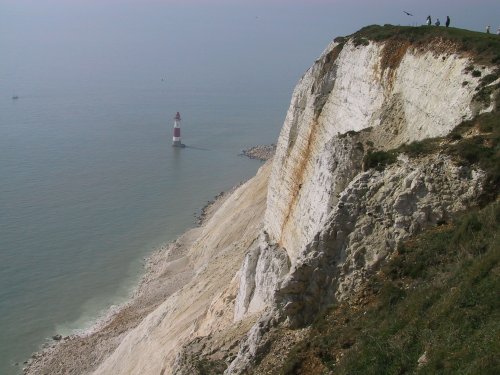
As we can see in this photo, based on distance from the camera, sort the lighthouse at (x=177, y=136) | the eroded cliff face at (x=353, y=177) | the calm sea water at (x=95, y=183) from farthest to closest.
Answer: the lighthouse at (x=177, y=136)
the calm sea water at (x=95, y=183)
the eroded cliff face at (x=353, y=177)

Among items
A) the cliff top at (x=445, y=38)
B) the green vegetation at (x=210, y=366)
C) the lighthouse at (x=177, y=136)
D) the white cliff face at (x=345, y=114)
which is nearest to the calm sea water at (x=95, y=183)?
the lighthouse at (x=177, y=136)

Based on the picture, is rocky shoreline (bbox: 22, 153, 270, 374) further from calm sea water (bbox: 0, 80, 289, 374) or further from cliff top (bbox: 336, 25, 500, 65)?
cliff top (bbox: 336, 25, 500, 65)

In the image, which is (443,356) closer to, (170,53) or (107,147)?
(107,147)

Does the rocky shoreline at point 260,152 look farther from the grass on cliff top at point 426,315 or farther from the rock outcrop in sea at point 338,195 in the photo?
the grass on cliff top at point 426,315

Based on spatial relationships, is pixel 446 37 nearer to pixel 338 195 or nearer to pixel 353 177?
pixel 353 177

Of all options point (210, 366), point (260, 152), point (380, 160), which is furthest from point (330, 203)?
point (260, 152)

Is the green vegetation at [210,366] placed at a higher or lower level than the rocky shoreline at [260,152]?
higher

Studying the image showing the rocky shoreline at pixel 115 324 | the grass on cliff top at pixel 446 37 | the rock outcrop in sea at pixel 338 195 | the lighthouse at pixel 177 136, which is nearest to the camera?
the rock outcrop in sea at pixel 338 195
